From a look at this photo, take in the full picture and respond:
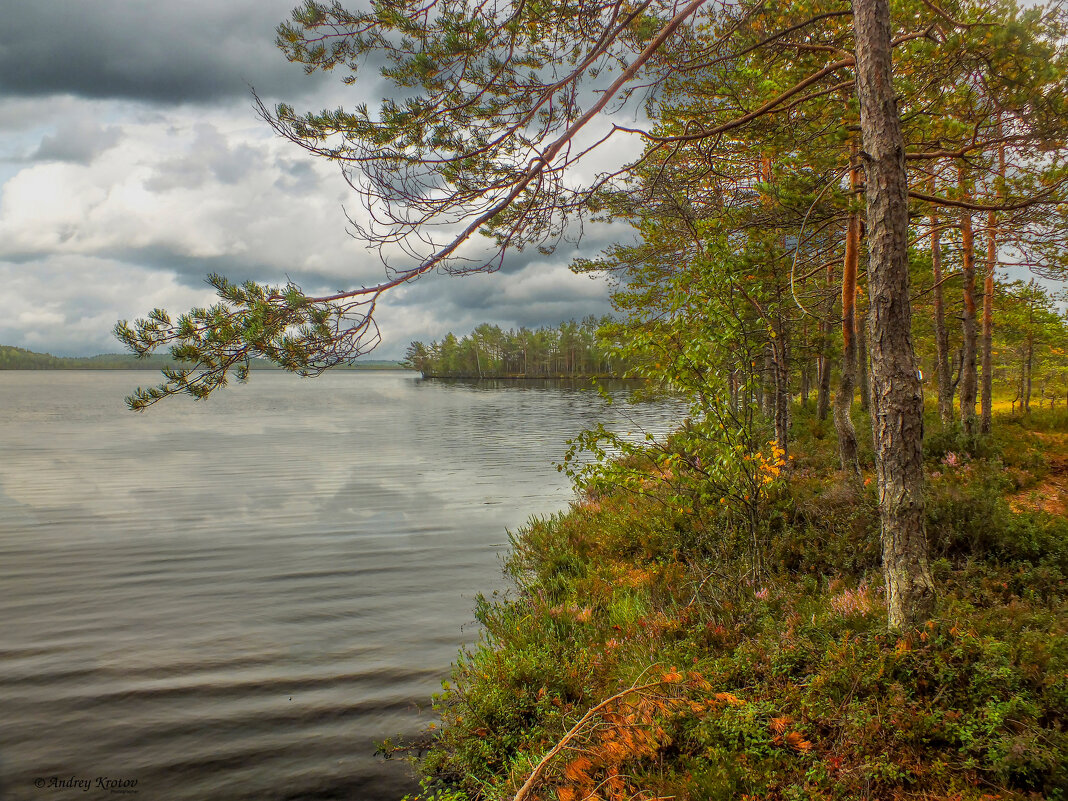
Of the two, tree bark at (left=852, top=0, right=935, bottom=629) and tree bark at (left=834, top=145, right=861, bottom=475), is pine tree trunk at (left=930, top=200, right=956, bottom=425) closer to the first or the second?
tree bark at (left=834, top=145, right=861, bottom=475)

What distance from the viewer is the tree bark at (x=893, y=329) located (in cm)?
443

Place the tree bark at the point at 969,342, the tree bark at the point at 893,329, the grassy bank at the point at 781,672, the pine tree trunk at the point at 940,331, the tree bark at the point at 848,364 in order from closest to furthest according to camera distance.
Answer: the grassy bank at the point at 781,672, the tree bark at the point at 893,329, the tree bark at the point at 848,364, the tree bark at the point at 969,342, the pine tree trunk at the point at 940,331

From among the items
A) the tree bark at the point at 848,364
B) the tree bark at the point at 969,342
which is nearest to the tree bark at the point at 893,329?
the tree bark at the point at 848,364

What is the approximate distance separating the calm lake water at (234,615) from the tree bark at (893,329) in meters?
4.96

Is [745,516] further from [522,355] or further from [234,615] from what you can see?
[522,355]

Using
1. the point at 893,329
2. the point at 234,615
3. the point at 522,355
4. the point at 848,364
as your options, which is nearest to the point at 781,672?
the point at 893,329

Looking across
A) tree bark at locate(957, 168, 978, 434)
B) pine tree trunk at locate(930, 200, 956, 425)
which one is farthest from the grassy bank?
pine tree trunk at locate(930, 200, 956, 425)

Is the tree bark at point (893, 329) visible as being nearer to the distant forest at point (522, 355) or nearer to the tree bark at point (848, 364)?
the tree bark at point (848, 364)

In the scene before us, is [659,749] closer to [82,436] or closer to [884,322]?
[884,322]

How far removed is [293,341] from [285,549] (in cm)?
909

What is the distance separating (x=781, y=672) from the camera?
464 cm

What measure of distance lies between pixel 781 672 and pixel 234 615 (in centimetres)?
820

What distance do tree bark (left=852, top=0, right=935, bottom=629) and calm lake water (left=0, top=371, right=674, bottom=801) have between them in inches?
195

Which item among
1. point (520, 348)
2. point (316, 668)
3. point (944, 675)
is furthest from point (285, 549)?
point (520, 348)
